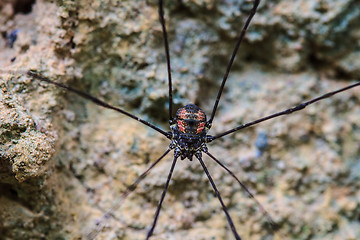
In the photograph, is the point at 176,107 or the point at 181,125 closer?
the point at 181,125

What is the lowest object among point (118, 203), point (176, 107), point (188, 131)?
point (118, 203)

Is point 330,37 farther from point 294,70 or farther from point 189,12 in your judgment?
point 189,12

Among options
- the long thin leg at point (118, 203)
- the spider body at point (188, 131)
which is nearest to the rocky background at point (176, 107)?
the long thin leg at point (118, 203)

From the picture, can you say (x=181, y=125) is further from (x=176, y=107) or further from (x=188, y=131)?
(x=176, y=107)

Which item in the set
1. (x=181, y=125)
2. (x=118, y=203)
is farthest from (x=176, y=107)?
(x=118, y=203)

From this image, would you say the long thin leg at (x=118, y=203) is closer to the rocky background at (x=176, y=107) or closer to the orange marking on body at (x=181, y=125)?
the rocky background at (x=176, y=107)

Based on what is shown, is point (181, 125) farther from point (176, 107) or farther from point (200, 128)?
point (176, 107)

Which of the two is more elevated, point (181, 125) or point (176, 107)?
point (176, 107)
